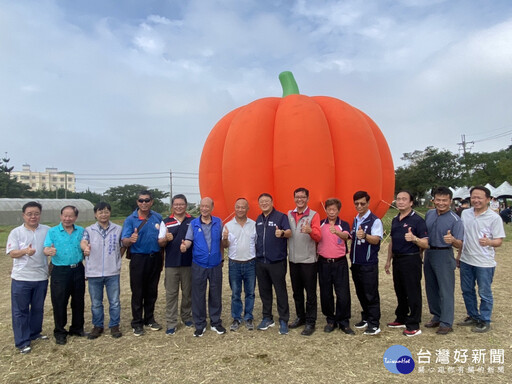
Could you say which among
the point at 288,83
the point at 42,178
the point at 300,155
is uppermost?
the point at 42,178

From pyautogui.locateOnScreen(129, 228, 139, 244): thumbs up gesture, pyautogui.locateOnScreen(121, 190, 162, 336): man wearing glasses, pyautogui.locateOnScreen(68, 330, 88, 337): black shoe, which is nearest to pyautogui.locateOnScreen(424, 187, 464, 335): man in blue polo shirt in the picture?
pyautogui.locateOnScreen(121, 190, 162, 336): man wearing glasses

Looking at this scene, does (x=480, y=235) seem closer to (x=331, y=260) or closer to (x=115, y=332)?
(x=331, y=260)

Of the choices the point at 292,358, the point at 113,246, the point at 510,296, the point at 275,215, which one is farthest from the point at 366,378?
the point at 510,296

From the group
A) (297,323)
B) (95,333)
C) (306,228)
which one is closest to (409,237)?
(306,228)

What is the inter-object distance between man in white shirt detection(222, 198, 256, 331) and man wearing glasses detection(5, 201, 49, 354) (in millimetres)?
2010

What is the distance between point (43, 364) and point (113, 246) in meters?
1.27

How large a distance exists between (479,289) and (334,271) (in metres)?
1.66

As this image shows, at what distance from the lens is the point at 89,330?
409cm

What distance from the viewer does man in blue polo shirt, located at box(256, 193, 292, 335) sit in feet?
12.9

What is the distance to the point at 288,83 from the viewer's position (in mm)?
7055

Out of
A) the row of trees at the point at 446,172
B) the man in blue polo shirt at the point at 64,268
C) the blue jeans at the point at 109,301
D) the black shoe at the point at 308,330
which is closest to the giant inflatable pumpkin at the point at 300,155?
the black shoe at the point at 308,330

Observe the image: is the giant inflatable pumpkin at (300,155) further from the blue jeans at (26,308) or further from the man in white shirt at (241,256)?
the blue jeans at (26,308)

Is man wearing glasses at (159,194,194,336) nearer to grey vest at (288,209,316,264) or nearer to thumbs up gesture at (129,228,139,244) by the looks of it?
thumbs up gesture at (129,228,139,244)

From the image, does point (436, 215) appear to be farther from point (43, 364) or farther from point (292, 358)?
point (43, 364)
